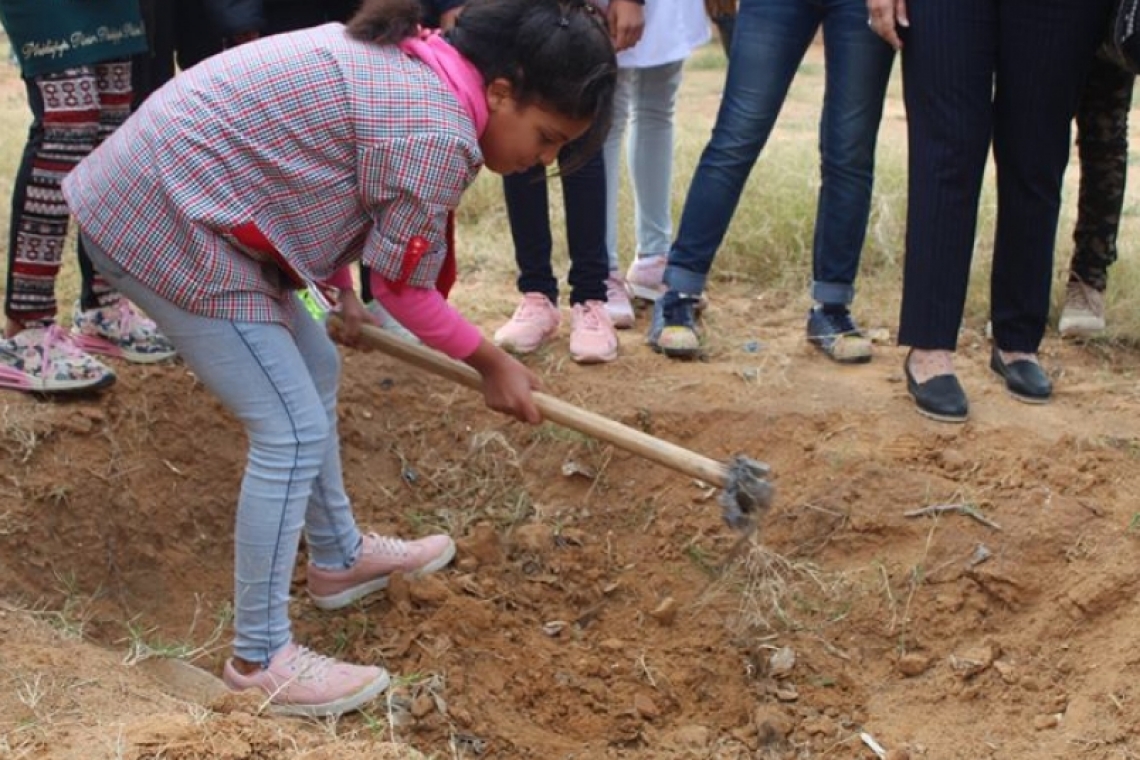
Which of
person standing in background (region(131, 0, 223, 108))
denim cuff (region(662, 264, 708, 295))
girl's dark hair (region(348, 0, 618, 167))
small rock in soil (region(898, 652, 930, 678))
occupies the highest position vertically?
girl's dark hair (region(348, 0, 618, 167))

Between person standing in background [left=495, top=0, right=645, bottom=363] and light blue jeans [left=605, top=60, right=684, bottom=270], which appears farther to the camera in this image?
light blue jeans [left=605, top=60, right=684, bottom=270]

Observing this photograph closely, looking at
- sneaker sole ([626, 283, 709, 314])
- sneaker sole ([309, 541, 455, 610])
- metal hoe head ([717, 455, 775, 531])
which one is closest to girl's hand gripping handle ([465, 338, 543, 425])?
metal hoe head ([717, 455, 775, 531])

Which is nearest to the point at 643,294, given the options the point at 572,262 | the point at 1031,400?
the point at 572,262

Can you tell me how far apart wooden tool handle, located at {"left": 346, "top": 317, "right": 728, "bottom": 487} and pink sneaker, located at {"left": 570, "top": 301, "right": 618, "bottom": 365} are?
1100 millimetres

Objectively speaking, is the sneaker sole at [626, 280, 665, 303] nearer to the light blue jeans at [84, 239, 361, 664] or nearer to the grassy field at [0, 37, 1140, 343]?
the grassy field at [0, 37, 1140, 343]

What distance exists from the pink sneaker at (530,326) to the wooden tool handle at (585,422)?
1101 millimetres

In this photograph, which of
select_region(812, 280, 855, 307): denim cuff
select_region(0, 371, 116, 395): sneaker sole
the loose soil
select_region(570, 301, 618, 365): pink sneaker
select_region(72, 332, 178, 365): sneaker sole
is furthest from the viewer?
select_region(812, 280, 855, 307): denim cuff

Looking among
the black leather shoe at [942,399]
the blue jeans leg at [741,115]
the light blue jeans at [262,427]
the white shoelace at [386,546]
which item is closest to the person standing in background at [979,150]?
the black leather shoe at [942,399]

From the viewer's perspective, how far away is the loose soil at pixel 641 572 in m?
2.94

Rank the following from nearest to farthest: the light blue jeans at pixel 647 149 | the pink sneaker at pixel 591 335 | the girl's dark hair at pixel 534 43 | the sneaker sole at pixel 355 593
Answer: the girl's dark hair at pixel 534 43, the sneaker sole at pixel 355 593, the pink sneaker at pixel 591 335, the light blue jeans at pixel 647 149

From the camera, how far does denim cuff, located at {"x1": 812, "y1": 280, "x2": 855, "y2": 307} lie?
4.28 meters

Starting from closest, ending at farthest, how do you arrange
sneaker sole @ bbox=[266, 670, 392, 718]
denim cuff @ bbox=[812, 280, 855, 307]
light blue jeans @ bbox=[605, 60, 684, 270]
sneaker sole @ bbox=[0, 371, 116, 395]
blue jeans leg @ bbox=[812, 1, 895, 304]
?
1. sneaker sole @ bbox=[266, 670, 392, 718]
2. sneaker sole @ bbox=[0, 371, 116, 395]
3. blue jeans leg @ bbox=[812, 1, 895, 304]
4. denim cuff @ bbox=[812, 280, 855, 307]
5. light blue jeans @ bbox=[605, 60, 684, 270]

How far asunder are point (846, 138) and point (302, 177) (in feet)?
6.50

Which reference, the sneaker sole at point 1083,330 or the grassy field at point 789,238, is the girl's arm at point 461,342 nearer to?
the grassy field at point 789,238
